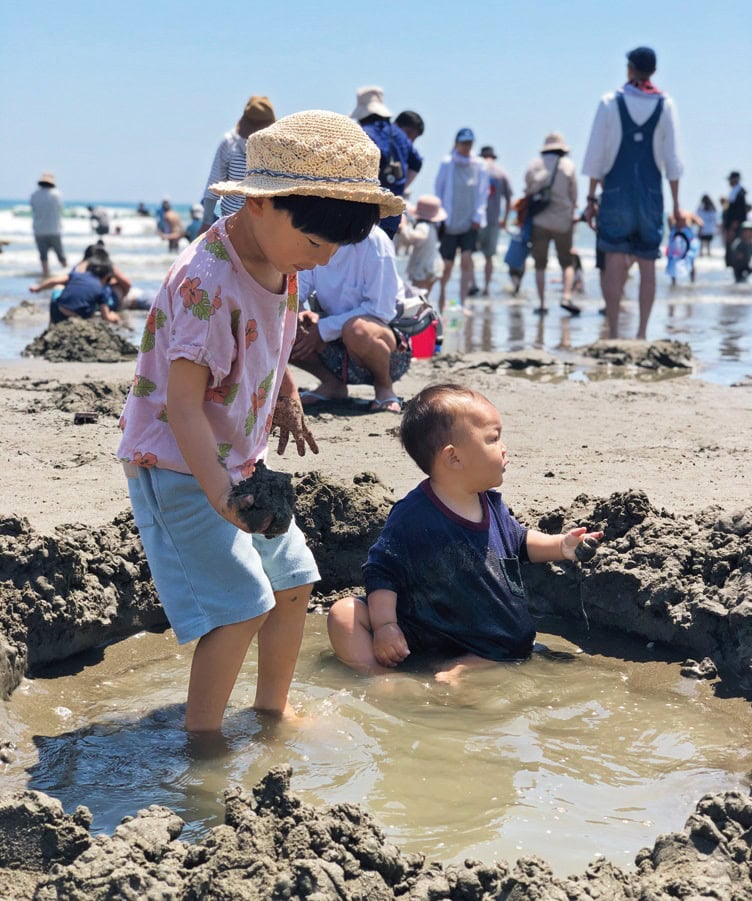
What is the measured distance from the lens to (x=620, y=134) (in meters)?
8.84

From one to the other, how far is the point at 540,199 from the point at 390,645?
9752 mm

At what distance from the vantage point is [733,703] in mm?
3346

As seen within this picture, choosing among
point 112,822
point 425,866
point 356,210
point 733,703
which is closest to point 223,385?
point 356,210

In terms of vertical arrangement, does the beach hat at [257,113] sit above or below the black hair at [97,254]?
above

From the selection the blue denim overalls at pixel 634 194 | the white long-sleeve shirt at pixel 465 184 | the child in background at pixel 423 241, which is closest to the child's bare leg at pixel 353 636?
the blue denim overalls at pixel 634 194

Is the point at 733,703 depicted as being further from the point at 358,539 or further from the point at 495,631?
the point at 358,539

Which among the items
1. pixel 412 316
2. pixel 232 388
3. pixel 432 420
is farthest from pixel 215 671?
pixel 412 316

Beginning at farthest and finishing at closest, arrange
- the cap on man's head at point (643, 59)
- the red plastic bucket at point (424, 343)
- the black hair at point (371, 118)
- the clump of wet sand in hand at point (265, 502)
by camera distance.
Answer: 1. the cap on man's head at point (643, 59)
2. the red plastic bucket at point (424, 343)
3. the black hair at point (371, 118)
4. the clump of wet sand in hand at point (265, 502)

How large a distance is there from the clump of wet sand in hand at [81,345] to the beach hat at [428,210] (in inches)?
147

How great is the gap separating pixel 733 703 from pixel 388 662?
3.29 ft

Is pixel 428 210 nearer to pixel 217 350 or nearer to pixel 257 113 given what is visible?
pixel 257 113

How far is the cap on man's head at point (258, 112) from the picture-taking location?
6.65 metres

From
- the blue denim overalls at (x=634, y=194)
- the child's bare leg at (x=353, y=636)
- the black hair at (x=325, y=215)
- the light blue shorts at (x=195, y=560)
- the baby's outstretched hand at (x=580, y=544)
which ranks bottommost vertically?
the child's bare leg at (x=353, y=636)

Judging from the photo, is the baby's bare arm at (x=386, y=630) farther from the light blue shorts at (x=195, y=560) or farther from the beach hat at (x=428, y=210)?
the beach hat at (x=428, y=210)
